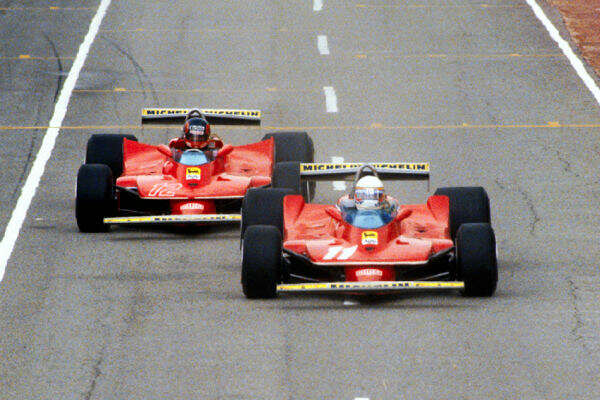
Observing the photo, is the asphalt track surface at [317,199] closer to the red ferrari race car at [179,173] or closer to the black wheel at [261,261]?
the black wheel at [261,261]

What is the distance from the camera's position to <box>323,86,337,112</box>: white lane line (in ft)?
88.2

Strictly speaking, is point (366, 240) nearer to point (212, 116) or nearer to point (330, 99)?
point (212, 116)

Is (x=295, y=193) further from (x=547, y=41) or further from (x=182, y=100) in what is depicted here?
(x=547, y=41)

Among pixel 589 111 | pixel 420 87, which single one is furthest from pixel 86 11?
pixel 589 111

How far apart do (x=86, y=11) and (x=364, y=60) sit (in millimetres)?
8314

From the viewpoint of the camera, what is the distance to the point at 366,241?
15352mm

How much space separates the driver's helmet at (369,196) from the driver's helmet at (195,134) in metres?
3.97

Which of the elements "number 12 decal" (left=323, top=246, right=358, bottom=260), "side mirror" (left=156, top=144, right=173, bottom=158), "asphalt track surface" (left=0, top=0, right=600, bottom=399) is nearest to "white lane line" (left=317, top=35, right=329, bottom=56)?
"asphalt track surface" (left=0, top=0, right=600, bottom=399)

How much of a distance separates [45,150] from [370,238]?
9.78m

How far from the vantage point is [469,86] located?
2842cm

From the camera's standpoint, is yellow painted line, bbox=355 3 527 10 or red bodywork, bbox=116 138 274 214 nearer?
red bodywork, bbox=116 138 274 214

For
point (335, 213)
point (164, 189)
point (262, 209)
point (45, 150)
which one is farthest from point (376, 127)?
point (335, 213)

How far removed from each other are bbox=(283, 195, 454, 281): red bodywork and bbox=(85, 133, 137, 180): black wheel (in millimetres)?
3968

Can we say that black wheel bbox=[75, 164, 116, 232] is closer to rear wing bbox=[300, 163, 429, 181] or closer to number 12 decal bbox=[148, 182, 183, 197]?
number 12 decal bbox=[148, 182, 183, 197]
